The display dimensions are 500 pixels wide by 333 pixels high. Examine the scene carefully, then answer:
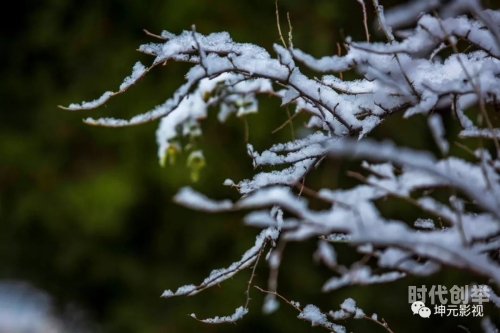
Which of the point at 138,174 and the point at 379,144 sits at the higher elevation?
the point at 138,174

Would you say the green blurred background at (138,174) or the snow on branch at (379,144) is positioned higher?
the green blurred background at (138,174)

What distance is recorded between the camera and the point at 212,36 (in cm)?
122

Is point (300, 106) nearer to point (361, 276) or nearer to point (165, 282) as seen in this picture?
point (361, 276)

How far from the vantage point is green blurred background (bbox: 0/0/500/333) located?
4.09 meters

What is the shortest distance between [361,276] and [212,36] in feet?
1.93

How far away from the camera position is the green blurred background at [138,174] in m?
4.09

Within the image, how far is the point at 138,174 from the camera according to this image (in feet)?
13.6

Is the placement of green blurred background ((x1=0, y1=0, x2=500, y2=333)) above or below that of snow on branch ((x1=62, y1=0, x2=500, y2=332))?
above

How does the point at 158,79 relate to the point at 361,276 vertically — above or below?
above

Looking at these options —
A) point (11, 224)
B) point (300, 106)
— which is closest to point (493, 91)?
point (300, 106)

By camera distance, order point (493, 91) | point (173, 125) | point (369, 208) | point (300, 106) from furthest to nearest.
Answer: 1. point (173, 125)
2. point (300, 106)
3. point (493, 91)
4. point (369, 208)

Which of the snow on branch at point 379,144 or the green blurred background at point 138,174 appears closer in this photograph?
the snow on branch at point 379,144

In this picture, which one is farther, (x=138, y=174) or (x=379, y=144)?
(x=138, y=174)

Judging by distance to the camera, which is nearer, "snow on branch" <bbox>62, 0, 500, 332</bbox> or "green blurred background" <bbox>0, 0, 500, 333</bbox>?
"snow on branch" <bbox>62, 0, 500, 332</bbox>
